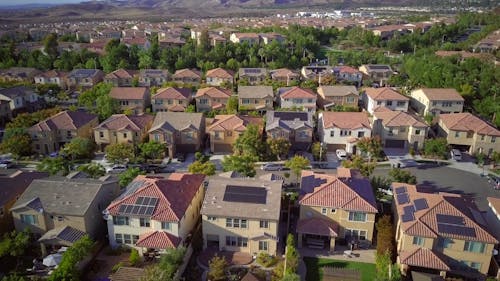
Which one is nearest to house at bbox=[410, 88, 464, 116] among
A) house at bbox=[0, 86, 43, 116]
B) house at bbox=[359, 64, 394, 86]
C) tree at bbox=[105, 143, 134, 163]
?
house at bbox=[359, 64, 394, 86]

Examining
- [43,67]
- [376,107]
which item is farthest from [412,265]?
[43,67]

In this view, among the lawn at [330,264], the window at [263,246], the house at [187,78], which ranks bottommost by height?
the lawn at [330,264]

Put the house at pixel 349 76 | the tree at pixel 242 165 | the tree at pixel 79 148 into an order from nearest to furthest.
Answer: the tree at pixel 242 165, the tree at pixel 79 148, the house at pixel 349 76

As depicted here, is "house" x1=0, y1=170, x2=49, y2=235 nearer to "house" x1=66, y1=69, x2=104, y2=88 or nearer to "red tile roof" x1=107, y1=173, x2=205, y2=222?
"red tile roof" x1=107, y1=173, x2=205, y2=222

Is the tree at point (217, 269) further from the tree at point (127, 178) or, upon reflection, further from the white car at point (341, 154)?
the white car at point (341, 154)

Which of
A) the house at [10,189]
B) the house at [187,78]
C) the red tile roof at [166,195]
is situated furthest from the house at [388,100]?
the house at [10,189]

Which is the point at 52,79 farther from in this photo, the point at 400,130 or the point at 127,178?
the point at 400,130

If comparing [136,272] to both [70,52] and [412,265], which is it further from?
[70,52]
